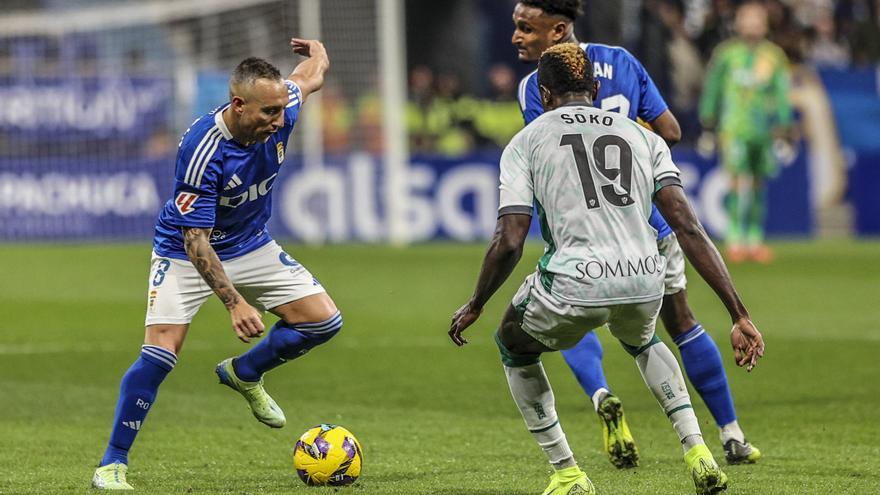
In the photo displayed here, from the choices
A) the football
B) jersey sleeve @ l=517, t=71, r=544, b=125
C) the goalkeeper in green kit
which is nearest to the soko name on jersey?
the football

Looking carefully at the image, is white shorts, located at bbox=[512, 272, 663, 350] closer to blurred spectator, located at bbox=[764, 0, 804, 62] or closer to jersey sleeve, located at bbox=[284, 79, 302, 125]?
jersey sleeve, located at bbox=[284, 79, 302, 125]

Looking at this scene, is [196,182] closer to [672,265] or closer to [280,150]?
[280,150]

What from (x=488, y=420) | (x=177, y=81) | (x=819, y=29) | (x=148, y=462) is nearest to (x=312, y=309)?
(x=148, y=462)

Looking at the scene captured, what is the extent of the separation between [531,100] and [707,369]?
1.50 m

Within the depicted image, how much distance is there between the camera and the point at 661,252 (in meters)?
6.70

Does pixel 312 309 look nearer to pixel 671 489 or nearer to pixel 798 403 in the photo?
pixel 671 489

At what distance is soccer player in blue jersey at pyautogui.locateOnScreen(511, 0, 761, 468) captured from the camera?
6.62 m

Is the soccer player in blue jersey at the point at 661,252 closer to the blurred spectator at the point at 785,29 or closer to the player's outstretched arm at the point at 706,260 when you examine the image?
the player's outstretched arm at the point at 706,260

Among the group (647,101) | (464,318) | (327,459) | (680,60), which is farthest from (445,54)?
(464,318)

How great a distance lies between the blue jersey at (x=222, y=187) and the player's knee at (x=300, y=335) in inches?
16.8

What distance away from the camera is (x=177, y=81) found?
23500 mm

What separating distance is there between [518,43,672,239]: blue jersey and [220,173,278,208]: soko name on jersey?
1263 mm

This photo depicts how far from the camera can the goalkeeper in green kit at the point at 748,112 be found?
1747cm

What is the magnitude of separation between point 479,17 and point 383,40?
4393mm
